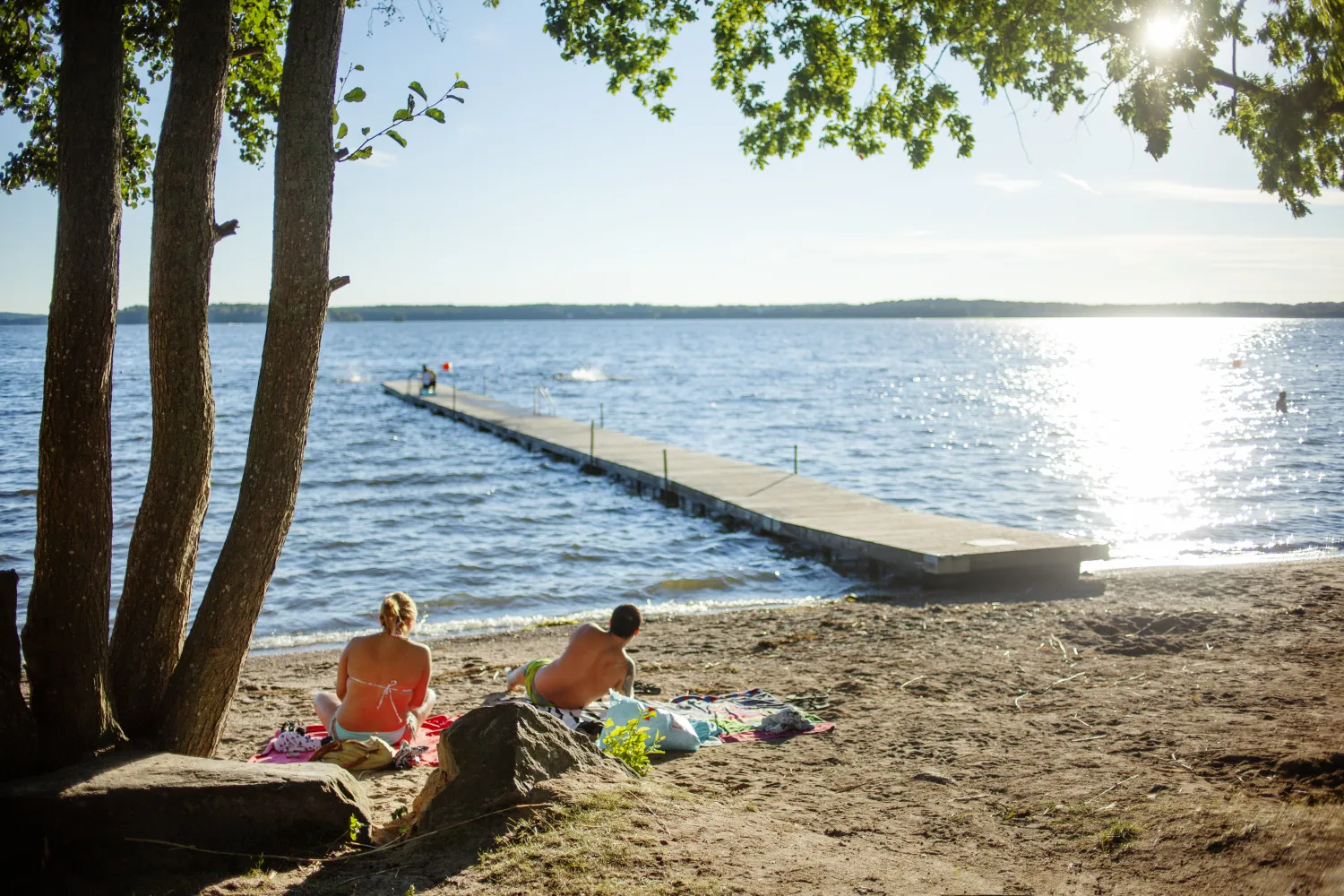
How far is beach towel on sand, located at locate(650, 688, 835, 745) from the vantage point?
6422 mm

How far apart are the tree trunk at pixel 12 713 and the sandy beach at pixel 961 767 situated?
0.95 meters

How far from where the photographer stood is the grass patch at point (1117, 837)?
14.1 feet

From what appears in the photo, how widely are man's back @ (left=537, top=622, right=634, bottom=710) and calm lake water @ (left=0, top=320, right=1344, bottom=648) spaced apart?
18.7ft

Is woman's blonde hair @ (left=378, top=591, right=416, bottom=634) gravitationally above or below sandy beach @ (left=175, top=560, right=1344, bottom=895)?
above

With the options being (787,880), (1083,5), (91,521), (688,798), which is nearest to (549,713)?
(688,798)

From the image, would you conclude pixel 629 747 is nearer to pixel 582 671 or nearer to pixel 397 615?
pixel 582 671

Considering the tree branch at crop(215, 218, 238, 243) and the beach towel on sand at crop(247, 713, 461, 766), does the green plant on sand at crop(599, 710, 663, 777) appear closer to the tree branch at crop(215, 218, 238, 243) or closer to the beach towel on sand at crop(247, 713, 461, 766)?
the beach towel on sand at crop(247, 713, 461, 766)

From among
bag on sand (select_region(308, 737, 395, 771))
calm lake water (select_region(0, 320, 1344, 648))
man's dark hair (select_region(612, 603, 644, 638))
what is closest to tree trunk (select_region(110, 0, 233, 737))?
bag on sand (select_region(308, 737, 395, 771))

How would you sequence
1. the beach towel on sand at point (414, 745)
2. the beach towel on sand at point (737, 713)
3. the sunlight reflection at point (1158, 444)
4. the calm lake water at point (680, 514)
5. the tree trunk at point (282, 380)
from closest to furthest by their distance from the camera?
1. the tree trunk at point (282, 380)
2. the beach towel on sand at point (414, 745)
3. the beach towel on sand at point (737, 713)
4. the calm lake water at point (680, 514)
5. the sunlight reflection at point (1158, 444)

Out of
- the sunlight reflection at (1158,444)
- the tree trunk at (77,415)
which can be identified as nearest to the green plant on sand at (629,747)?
the tree trunk at (77,415)

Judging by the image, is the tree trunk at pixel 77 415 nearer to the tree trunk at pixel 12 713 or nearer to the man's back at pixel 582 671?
the tree trunk at pixel 12 713

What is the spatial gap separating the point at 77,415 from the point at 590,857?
8.66ft

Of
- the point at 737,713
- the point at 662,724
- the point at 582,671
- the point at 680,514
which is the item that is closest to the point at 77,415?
the point at 582,671

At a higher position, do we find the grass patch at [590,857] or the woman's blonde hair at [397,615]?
the woman's blonde hair at [397,615]
